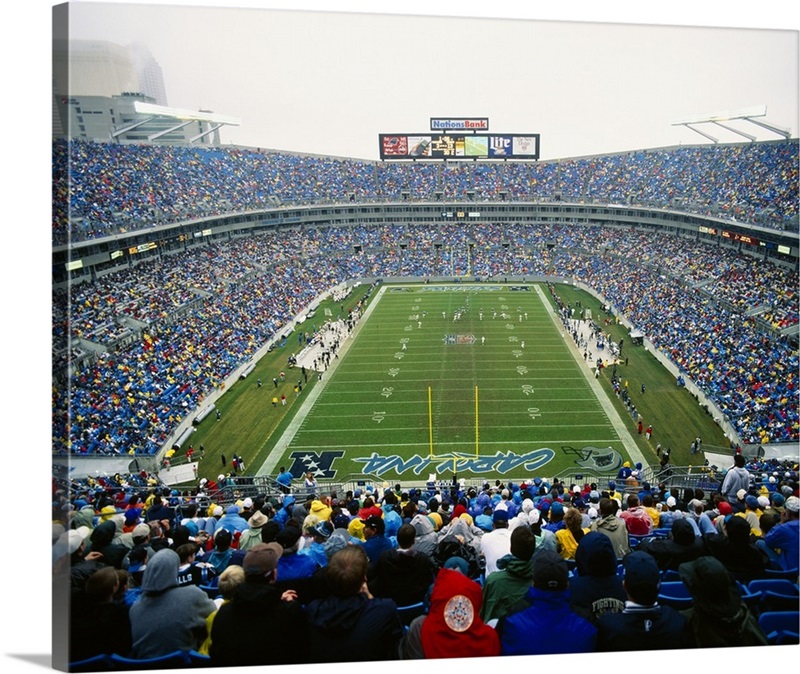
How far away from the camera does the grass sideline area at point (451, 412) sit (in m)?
15.8

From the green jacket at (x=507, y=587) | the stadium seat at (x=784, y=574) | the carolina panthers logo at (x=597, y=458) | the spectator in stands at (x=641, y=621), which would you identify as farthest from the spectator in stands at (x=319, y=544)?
the carolina panthers logo at (x=597, y=458)

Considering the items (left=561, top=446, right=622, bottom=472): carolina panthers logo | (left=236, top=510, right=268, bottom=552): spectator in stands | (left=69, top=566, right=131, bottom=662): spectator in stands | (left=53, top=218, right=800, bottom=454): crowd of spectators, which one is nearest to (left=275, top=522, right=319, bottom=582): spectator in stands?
(left=69, top=566, right=131, bottom=662): spectator in stands

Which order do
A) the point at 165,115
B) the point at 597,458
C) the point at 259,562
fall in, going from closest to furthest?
the point at 259,562, the point at 597,458, the point at 165,115

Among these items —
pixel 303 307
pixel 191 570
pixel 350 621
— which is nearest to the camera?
pixel 350 621

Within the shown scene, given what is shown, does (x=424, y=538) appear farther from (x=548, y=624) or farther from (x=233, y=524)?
(x=233, y=524)

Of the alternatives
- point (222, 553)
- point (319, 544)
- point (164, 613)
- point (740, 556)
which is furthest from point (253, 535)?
point (740, 556)

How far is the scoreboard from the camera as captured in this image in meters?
48.2

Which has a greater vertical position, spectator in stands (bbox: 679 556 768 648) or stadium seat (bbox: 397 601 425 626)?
spectator in stands (bbox: 679 556 768 648)

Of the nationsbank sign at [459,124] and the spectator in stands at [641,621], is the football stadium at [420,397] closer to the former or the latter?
the spectator in stands at [641,621]

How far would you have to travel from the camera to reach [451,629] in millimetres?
3270

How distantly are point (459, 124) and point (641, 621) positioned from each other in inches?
1897

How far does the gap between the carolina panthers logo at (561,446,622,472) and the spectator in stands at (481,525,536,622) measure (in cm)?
1191

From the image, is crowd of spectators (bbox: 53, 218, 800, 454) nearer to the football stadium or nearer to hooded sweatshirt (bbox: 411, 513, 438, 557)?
the football stadium

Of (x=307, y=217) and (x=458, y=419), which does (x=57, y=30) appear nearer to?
(x=458, y=419)
